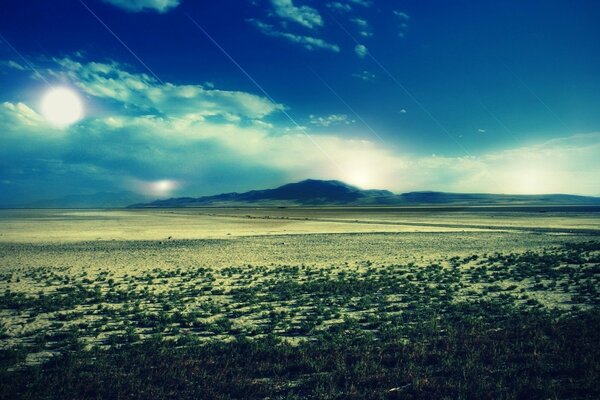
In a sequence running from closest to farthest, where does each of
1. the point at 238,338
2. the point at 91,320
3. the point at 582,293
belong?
1. the point at 238,338
2. the point at 91,320
3. the point at 582,293

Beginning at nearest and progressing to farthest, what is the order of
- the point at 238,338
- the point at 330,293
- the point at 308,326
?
the point at 238,338
the point at 308,326
the point at 330,293

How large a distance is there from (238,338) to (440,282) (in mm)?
11720

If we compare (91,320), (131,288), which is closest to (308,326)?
(91,320)

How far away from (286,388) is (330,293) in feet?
30.3

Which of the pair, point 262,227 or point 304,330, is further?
point 262,227

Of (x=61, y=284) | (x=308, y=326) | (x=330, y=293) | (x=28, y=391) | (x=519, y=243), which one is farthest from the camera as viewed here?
(x=519, y=243)

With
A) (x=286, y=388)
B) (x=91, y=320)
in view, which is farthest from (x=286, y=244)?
(x=286, y=388)

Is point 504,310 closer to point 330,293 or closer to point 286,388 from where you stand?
point 330,293

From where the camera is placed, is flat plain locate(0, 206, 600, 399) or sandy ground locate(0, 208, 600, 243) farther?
sandy ground locate(0, 208, 600, 243)

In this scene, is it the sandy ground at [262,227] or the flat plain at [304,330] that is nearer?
the flat plain at [304,330]

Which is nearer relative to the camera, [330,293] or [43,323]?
[43,323]

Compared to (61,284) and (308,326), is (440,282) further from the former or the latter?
(61,284)

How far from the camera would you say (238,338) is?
10914mm

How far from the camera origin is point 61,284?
19391 millimetres
